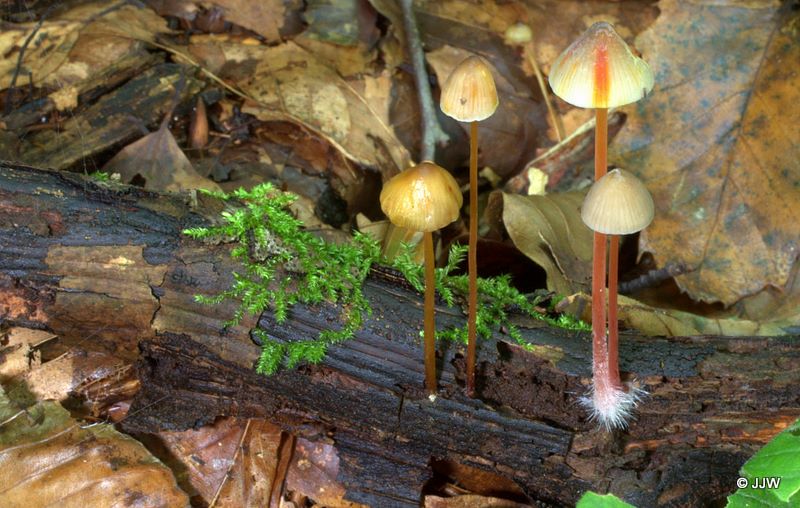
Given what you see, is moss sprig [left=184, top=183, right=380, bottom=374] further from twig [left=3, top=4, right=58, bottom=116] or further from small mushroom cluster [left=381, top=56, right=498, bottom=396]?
twig [left=3, top=4, right=58, bottom=116]

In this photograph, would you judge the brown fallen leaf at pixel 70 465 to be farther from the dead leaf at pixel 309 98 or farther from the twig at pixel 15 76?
the dead leaf at pixel 309 98

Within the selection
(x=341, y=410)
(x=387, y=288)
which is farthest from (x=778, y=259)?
(x=341, y=410)

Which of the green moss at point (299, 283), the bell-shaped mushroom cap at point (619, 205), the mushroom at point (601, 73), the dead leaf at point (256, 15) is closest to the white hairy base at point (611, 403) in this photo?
the green moss at point (299, 283)

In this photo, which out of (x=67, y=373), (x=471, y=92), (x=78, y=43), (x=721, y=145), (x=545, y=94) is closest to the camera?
(x=471, y=92)

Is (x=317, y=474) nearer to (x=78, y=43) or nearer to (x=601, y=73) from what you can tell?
(x=601, y=73)

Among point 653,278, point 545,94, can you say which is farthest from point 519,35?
point 653,278

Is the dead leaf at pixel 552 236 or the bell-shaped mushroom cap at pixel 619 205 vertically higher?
the dead leaf at pixel 552 236

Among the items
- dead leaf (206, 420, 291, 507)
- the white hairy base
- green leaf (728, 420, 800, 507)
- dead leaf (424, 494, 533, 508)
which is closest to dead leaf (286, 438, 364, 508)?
dead leaf (206, 420, 291, 507)
